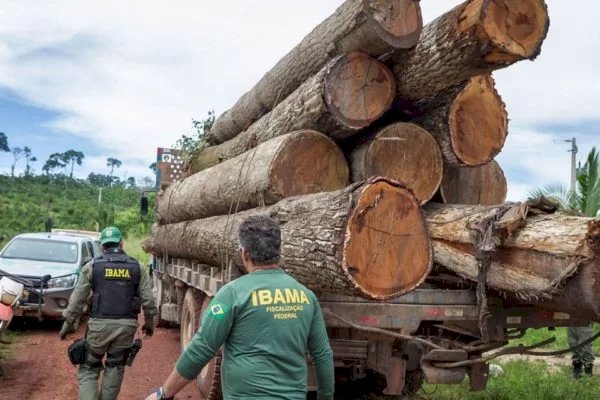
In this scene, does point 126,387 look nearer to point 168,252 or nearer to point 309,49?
point 168,252

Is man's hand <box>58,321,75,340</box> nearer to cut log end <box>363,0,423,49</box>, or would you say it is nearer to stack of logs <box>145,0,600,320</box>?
stack of logs <box>145,0,600,320</box>

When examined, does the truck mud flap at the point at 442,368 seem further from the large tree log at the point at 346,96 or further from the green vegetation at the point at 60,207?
the green vegetation at the point at 60,207

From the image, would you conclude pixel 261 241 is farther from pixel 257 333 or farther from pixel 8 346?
pixel 8 346

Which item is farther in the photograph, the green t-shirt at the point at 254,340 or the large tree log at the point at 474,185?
the large tree log at the point at 474,185

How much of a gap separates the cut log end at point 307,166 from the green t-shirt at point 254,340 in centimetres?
251

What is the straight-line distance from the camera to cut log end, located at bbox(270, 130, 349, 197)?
558 cm

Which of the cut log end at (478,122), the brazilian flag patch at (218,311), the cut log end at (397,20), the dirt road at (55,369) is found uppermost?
the cut log end at (397,20)

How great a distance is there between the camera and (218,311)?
9.81 feet

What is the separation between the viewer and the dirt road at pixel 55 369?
23.0 feet

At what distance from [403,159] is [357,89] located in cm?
81

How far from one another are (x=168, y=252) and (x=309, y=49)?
4950mm

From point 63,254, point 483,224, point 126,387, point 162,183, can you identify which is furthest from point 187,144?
point 483,224

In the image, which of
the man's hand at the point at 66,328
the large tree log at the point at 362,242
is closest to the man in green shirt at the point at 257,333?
the large tree log at the point at 362,242

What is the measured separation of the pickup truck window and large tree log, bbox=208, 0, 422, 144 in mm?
5746
